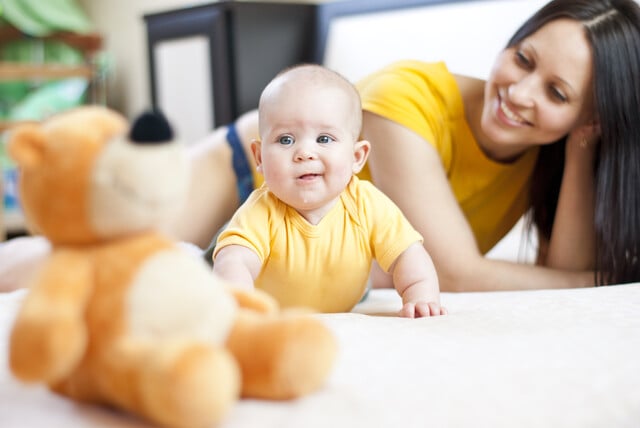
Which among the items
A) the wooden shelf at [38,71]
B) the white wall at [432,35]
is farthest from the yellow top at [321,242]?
the wooden shelf at [38,71]

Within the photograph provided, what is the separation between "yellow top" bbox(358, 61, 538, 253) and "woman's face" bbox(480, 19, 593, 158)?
101 mm

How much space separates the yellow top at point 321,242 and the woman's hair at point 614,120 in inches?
20.3

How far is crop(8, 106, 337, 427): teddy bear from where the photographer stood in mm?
559

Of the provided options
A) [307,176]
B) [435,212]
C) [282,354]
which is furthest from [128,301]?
[435,212]

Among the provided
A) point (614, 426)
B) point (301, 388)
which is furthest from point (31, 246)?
point (614, 426)

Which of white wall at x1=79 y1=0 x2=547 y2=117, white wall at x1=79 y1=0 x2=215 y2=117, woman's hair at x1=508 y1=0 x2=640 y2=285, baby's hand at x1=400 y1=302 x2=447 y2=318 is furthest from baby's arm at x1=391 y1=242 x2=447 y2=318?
white wall at x1=79 y1=0 x2=215 y2=117

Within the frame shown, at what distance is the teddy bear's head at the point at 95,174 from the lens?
1.91 ft

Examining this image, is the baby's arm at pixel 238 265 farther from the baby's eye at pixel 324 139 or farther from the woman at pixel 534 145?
the woman at pixel 534 145

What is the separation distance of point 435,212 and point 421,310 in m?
0.38

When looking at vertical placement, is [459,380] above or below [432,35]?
below

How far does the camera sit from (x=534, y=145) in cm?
160

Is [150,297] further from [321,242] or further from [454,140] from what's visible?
[454,140]

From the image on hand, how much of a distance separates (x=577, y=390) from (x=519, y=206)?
3.31ft

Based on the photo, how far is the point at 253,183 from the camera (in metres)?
1.66
